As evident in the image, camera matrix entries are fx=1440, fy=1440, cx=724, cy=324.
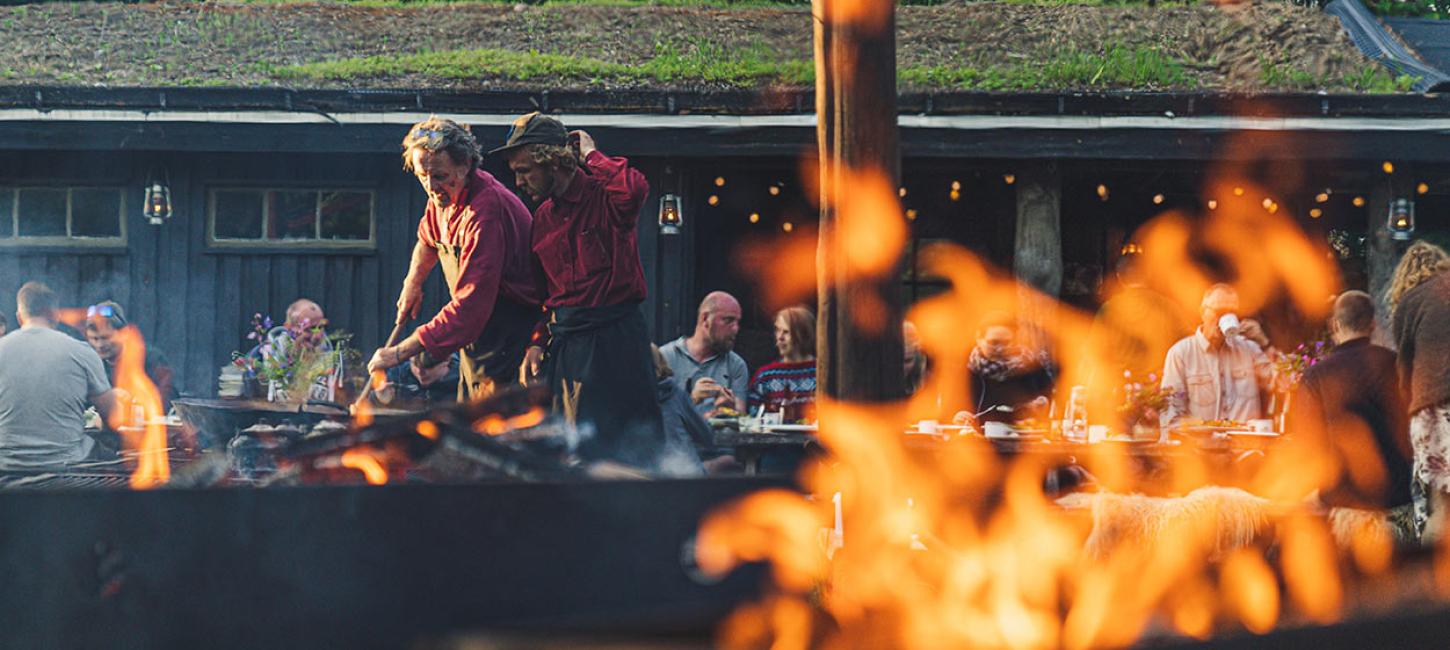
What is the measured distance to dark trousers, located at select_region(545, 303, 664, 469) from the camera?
5.38 metres

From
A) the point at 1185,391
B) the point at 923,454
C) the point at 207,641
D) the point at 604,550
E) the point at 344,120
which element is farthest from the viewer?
the point at 344,120

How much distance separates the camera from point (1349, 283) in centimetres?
1212

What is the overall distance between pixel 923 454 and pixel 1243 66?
233 inches

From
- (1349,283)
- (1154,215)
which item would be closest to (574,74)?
(1154,215)

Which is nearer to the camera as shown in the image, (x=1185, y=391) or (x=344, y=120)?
(x=1185, y=391)

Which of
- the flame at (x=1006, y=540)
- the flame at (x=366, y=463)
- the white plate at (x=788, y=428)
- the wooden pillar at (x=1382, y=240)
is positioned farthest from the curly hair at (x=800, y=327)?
the flame at (x=366, y=463)

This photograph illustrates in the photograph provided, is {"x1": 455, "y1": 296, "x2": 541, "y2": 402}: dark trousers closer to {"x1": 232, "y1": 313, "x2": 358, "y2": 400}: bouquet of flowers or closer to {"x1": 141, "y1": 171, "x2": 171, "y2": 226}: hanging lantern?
{"x1": 232, "y1": 313, "x2": 358, "y2": 400}: bouquet of flowers

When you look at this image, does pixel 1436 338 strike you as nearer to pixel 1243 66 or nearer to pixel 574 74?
pixel 1243 66

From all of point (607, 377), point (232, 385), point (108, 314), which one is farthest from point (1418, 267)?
point (108, 314)

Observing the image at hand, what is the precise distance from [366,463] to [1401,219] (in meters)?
Result: 9.23

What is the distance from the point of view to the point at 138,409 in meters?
8.64

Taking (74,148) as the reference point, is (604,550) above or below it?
below

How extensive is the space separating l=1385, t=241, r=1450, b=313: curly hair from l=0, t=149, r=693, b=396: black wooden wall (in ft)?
19.6

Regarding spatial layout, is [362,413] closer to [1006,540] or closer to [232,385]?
[1006,540]
